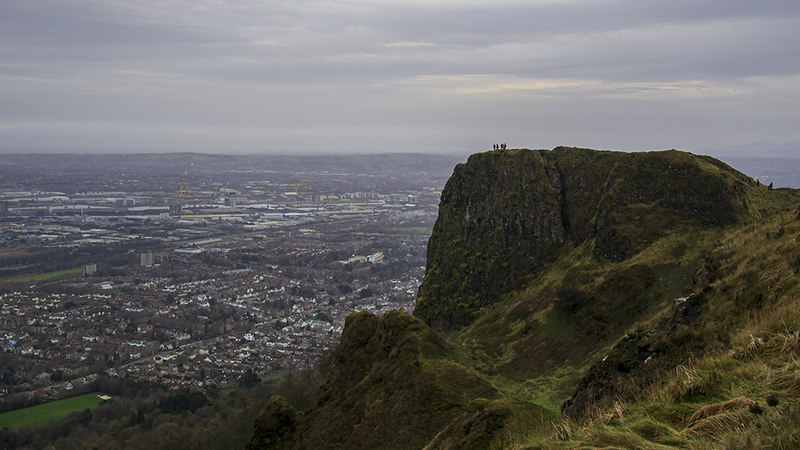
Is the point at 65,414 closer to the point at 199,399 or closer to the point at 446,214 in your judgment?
the point at 199,399

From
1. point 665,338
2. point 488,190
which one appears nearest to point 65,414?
point 488,190

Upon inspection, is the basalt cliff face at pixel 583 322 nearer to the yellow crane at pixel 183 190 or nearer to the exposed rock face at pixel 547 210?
the exposed rock face at pixel 547 210

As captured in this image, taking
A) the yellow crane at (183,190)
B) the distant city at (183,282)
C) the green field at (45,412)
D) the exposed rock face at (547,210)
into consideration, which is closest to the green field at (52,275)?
the distant city at (183,282)

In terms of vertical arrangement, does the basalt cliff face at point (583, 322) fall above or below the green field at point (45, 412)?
above

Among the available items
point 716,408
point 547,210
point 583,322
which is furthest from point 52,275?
point 716,408

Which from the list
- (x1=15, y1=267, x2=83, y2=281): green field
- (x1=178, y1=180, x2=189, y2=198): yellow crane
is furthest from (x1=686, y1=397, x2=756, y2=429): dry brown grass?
(x1=178, y1=180, x2=189, y2=198): yellow crane

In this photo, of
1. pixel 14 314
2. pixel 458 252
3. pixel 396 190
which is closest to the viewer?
pixel 458 252

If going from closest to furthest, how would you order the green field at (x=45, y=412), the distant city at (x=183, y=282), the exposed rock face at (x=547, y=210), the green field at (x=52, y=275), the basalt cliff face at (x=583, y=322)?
the basalt cliff face at (x=583, y=322)
the exposed rock face at (x=547, y=210)
the green field at (x=45, y=412)
the distant city at (x=183, y=282)
the green field at (x=52, y=275)
